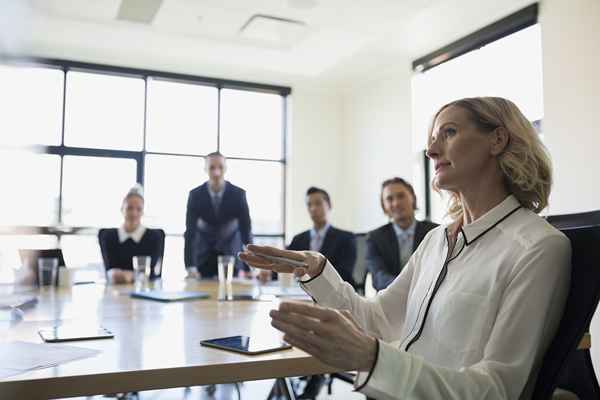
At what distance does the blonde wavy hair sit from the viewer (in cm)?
121

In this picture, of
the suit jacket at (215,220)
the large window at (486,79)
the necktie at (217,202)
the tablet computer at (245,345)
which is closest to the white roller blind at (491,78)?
the large window at (486,79)

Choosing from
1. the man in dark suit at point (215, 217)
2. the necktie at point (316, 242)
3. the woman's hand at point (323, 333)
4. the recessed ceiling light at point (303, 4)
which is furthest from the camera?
the recessed ceiling light at point (303, 4)

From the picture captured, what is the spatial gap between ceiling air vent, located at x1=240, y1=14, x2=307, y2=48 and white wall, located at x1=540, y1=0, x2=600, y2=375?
2274 mm

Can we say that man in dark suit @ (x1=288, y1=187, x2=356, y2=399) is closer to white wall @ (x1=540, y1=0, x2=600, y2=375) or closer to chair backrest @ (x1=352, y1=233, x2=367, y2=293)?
chair backrest @ (x1=352, y1=233, x2=367, y2=293)

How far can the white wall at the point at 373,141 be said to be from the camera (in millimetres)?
6348

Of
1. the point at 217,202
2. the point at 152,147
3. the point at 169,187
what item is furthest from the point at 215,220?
the point at 152,147

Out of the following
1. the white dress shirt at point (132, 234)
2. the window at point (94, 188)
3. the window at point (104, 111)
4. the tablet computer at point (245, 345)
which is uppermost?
the window at point (104, 111)

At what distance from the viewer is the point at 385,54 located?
20.2 ft

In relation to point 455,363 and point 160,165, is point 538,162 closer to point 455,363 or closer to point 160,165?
point 455,363

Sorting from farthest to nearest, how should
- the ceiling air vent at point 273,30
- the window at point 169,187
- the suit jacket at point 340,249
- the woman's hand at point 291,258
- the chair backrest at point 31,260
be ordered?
the window at point 169,187, the ceiling air vent at point 273,30, the suit jacket at point 340,249, the chair backrest at point 31,260, the woman's hand at point 291,258

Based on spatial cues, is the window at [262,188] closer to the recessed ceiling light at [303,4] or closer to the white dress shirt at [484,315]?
the recessed ceiling light at [303,4]

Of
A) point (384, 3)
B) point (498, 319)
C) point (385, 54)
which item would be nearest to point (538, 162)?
point (498, 319)

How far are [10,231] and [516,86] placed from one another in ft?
16.7

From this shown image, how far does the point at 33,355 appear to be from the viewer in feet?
3.51
